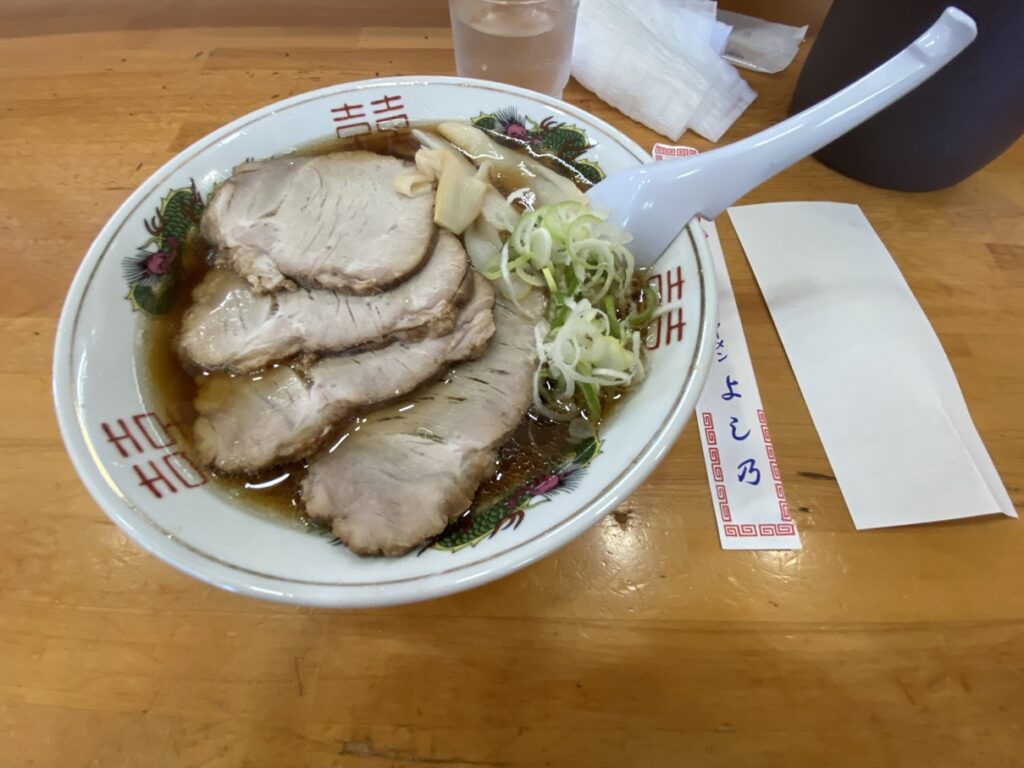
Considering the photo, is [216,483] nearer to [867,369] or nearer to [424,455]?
[424,455]

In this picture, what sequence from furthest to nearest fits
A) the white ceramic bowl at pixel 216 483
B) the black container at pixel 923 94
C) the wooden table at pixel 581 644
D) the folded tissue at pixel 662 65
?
1. the folded tissue at pixel 662 65
2. the black container at pixel 923 94
3. the wooden table at pixel 581 644
4. the white ceramic bowl at pixel 216 483

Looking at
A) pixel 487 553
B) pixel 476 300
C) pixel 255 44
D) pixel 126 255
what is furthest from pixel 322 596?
pixel 255 44

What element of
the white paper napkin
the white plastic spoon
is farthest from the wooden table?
the white plastic spoon

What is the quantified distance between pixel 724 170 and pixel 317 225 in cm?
76

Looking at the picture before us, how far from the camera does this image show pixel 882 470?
1.03 meters

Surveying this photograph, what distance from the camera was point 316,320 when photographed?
100 cm

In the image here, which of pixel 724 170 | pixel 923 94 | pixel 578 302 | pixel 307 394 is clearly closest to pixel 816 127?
pixel 724 170

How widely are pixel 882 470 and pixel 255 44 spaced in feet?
6.48

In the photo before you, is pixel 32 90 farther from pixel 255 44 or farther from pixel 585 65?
pixel 585 65

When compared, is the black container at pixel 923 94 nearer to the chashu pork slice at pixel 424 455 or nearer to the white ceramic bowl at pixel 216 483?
the white ceramic bowl at pixel 216 483

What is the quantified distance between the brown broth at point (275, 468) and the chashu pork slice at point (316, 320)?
0.12 feet

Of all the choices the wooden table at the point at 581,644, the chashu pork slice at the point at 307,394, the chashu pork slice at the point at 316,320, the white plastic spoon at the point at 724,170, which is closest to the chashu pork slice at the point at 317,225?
the chashu pork slice at the point at 316,320

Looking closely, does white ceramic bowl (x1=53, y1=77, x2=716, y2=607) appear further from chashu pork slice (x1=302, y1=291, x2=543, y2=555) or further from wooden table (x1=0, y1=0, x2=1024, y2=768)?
wooden table (x1=0, y1=0, x2=1024, y2=768)

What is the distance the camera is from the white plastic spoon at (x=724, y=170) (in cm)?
103
